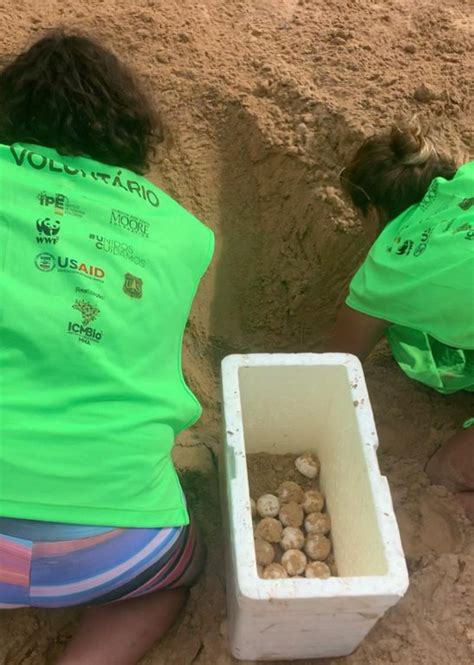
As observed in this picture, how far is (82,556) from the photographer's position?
40.9 inches

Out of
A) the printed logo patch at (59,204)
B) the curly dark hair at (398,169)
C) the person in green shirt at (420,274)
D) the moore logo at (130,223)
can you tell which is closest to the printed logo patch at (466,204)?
the person in green shirt at (420,274)

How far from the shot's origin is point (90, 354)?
39.7 inches

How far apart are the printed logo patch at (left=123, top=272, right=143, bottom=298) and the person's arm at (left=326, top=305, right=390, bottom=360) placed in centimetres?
59

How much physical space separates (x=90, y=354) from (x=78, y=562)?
32cm

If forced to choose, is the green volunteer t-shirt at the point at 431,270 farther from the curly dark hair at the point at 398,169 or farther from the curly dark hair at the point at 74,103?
the curly dark hair at the point at 74,103

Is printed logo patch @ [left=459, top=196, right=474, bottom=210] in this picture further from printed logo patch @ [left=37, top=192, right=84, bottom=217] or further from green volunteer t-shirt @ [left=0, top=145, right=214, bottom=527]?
printed logo patch @ [left=37, top=192, right=84, bottom=217]

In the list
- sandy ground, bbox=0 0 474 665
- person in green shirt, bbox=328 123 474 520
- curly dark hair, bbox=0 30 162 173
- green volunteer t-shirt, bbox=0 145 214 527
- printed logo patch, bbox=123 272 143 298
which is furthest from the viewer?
sandy ground, bbox=0 0 474 665

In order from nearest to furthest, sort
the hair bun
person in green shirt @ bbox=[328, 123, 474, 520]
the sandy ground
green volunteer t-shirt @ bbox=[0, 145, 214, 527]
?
green volunteer t-shirt @ bbox=[0, 145, 214, 527], person in green shirt @ bbox=[328, 123, 474, 520], the hair bun, the sandy ground

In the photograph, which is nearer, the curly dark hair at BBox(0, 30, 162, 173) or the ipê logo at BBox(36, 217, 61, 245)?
the ipê logo at BBox(36, 217, 61, 245)

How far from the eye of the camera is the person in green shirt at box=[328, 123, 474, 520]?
51.4 inches

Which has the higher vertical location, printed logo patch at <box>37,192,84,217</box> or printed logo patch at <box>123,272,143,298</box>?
printed logo patch at <box>37,192,84,217</box>

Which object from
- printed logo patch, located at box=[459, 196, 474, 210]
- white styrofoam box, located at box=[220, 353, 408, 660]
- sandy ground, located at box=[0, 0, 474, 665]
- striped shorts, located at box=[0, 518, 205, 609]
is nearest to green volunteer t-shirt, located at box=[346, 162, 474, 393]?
printed logo patch, located at box=[459, 196, 474, 210]

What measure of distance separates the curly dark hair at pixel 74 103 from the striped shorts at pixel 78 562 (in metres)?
0.63

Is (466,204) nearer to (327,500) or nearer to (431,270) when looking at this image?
(431,270)
